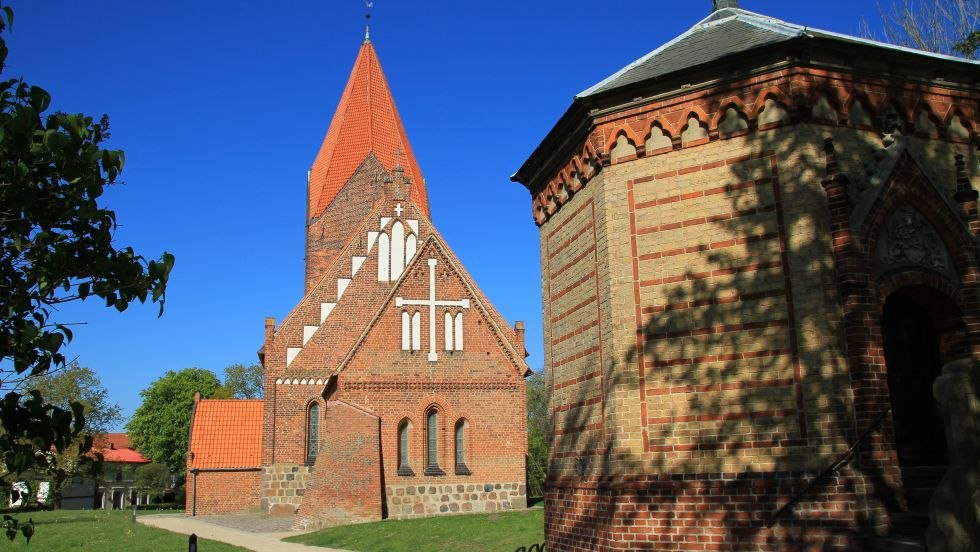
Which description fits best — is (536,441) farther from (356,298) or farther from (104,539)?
(104,539)

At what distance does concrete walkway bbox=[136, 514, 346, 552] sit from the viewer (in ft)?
64.2

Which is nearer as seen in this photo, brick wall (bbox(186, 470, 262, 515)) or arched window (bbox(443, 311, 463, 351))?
arched window (bbox(443, 311, 463, 351))

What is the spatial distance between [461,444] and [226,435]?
13.3 metres

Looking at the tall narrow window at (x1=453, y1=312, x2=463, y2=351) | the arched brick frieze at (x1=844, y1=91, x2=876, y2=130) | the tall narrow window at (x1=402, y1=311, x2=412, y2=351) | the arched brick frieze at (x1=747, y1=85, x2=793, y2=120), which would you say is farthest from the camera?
the tall narrow window at (x1=453, y1=312, x2=463, y2=351)

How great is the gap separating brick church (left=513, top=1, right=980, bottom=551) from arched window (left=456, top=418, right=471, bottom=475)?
16278mm

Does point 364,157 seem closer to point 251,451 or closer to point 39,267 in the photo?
point 251,451

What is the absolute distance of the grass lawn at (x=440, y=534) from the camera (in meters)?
17.3

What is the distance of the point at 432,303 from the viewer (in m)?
27.8

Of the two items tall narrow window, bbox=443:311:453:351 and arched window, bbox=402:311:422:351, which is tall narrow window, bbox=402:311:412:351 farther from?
tall narrow window, bbox=443:311:453:351

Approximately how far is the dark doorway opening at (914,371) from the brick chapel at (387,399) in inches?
686

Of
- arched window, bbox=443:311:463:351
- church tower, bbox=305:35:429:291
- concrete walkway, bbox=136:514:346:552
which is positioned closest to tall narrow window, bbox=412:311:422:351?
arched window, bbox=443:311:463:351

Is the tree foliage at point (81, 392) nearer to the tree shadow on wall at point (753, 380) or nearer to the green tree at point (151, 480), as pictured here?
the green tree at point (151, 480)

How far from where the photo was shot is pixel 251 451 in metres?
33.8

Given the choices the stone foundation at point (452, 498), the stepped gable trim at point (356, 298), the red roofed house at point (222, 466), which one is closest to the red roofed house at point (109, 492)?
the red roofed house at point (222, 466)
